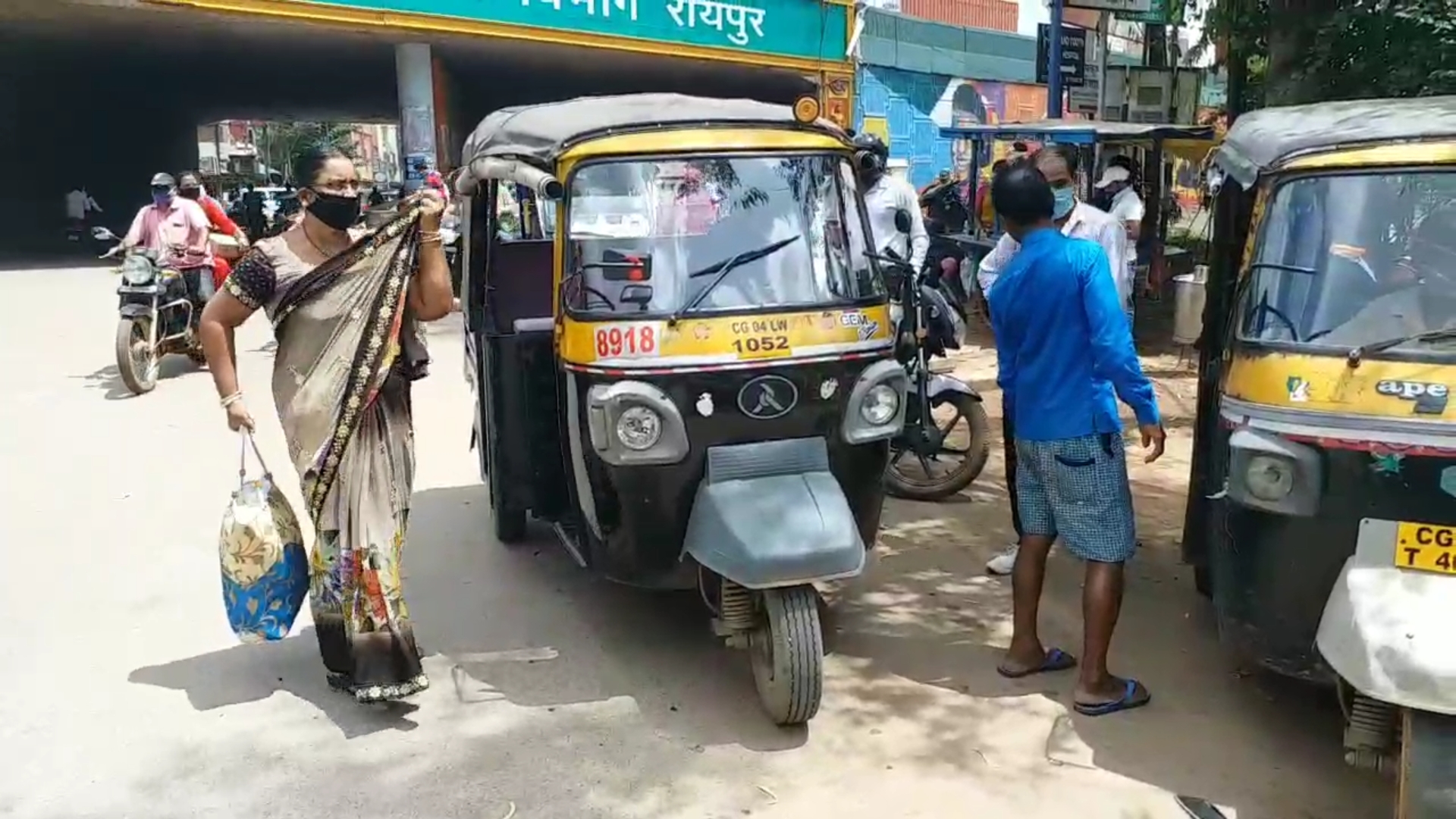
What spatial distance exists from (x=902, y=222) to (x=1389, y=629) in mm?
2329

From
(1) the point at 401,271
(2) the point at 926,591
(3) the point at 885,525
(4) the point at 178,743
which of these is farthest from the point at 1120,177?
(4) the point at 178,743

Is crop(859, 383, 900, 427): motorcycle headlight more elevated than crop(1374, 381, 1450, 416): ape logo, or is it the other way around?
crop(1374, 381, 1450, 416): ape logo

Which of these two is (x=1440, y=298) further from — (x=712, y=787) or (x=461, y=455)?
(x=461, y=455)

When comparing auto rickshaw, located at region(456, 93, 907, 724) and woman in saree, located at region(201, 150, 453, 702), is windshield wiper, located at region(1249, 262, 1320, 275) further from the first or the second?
woman in saree, located at region(201, 150, 453, 702)

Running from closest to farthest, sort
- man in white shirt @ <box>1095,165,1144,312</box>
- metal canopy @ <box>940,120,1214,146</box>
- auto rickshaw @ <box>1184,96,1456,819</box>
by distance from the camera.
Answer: auto rickshaw @ <box>1184,96,1456,819</box>, man in white shirt @ <box>1095,165,1144,312</box>, metal canopy @ <box>940,120,1214,146</box>

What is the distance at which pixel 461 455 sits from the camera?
24.8 ft

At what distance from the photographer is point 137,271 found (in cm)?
Answer: 934

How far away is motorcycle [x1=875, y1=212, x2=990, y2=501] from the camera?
6.25 metres

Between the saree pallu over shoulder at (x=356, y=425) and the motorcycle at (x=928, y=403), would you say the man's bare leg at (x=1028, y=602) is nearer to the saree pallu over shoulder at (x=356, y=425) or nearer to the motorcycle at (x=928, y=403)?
the motorcycle at (x=928, y=403)

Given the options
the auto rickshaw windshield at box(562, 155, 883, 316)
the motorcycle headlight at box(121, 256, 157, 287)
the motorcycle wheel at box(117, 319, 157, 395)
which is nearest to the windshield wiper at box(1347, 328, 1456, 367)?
the auto rickshaw windshield at box(562, 155, 883, 316)

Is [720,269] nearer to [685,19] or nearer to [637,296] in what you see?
[637,296]

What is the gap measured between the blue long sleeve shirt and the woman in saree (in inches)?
75.8

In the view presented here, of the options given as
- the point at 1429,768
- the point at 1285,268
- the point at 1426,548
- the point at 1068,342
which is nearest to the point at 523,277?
the point at 1068,342

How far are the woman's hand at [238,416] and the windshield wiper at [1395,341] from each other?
132 inches
